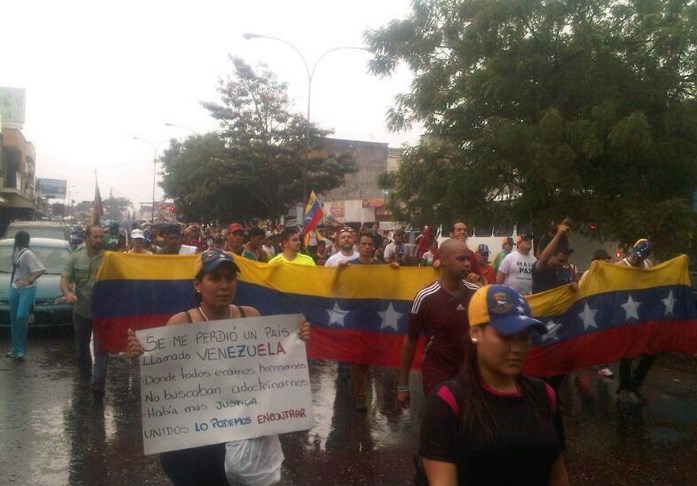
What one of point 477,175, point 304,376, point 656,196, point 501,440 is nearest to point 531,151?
point 477,175

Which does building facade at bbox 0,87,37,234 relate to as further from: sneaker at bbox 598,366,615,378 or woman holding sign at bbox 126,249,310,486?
woman holding sign at bbox 126,249,310,486

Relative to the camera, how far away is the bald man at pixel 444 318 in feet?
17.0

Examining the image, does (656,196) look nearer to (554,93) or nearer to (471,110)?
(554,93)

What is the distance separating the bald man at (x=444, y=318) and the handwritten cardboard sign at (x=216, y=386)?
148cm

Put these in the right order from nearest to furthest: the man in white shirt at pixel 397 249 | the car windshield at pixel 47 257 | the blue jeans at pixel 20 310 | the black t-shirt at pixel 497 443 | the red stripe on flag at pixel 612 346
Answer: the black t-shirt at pixel 497 443
the red stripe on flag at pixel 612 346
the blue jeans at pixel 20 310
the car windshield at pixel 47 257
the man in white shirt at pixel 397 249

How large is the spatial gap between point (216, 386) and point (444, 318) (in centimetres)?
186

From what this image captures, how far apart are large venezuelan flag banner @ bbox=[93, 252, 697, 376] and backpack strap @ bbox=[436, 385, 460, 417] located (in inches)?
214

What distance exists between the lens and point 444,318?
5.20m

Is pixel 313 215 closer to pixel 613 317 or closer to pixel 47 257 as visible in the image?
pixel 47 257

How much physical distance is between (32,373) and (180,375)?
6952mm

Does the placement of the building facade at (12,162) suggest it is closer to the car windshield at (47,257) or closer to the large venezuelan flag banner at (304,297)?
the car windshield at (47,257)

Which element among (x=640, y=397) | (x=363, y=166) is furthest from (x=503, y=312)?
(x=363, y=166)

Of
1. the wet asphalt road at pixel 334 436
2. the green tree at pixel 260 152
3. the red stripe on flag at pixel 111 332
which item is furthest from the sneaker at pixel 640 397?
the green tree at pixel 260 152

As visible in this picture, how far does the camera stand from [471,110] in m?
19.6
